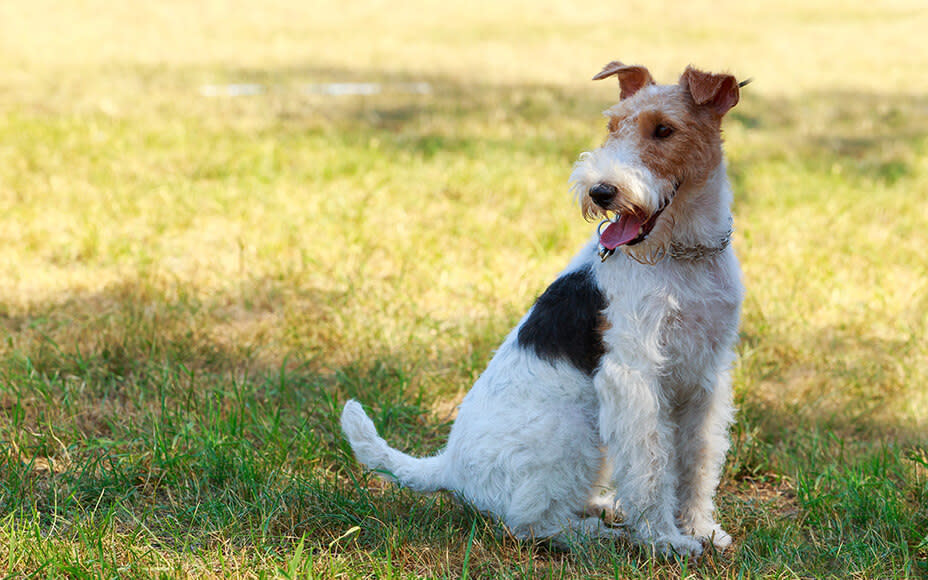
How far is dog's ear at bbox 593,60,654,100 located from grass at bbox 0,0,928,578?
155 cm

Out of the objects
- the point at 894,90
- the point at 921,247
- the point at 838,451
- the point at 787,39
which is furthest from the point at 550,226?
the point at 787,39

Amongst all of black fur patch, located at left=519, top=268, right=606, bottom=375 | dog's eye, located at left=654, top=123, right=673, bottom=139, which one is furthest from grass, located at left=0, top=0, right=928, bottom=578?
dog's eye, located at left=654, top=123, right=673, bottom=139

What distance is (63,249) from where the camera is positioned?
576cm

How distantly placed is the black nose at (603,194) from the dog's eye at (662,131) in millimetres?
296

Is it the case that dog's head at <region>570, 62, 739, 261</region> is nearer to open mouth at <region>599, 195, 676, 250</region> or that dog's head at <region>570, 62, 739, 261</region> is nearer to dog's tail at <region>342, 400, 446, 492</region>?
open mouth at <region>599, 195, 676, 250</region>

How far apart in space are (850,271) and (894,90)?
8.19 m

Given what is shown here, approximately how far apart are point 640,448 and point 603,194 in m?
0.86

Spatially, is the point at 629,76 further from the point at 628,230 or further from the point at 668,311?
the point at 668,311

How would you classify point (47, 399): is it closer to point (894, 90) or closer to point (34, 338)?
point (34, 338)

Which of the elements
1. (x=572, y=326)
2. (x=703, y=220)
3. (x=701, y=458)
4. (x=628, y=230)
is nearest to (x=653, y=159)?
(x=628, y=230)

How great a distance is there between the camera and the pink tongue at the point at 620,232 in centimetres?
279

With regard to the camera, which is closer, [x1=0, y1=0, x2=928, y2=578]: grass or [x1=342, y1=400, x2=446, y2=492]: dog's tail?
[x1=0, y1=0, x2=928, y2=578]: grass

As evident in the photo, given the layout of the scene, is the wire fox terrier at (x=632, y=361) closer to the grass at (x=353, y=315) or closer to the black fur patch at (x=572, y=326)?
the black fur patch at (x=572, y=326)

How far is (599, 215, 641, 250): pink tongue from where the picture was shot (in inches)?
110
